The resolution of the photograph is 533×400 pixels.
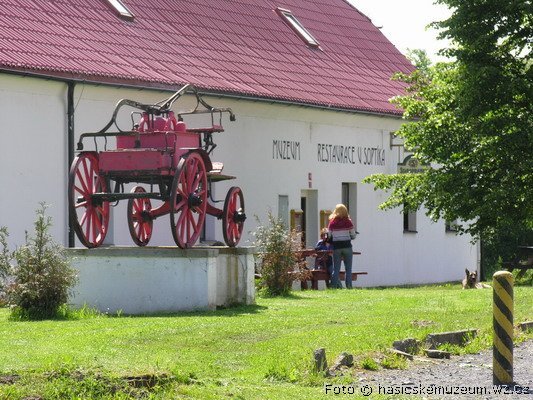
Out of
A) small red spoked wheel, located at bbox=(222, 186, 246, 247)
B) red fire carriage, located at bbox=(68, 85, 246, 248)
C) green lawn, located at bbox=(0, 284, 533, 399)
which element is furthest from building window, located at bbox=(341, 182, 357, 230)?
red fire carriage, located at bbox=(68, 85, 246, 248)

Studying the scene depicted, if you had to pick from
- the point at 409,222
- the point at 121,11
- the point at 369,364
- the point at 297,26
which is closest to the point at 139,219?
the point at 369,364

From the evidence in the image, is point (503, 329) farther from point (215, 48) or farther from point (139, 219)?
point (215, 48)

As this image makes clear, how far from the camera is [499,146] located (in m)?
28.7

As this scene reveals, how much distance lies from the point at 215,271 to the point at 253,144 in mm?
13524

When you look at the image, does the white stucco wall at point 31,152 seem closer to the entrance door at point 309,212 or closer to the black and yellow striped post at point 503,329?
the entrance door at point 309,212

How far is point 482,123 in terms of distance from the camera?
28.8m

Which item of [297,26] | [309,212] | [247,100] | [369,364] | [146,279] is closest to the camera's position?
[369,364]

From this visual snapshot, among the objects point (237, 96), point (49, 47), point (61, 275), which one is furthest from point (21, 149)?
point (61, 275)

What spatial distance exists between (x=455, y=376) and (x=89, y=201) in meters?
8.84

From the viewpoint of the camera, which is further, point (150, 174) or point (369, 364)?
point (150, 174)

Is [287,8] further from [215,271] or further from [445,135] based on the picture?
[215,271]

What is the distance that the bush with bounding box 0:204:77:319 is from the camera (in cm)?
1827

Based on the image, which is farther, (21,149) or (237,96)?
(237,96)

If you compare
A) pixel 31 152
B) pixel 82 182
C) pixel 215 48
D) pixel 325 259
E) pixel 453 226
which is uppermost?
pixel 215 48
